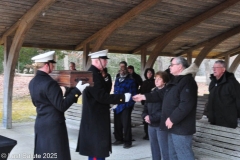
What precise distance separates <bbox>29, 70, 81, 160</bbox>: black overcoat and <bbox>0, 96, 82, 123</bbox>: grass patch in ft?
18.7

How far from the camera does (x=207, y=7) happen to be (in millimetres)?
7895

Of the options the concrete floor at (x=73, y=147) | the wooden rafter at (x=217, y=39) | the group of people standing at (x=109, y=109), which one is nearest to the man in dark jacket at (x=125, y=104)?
the concrete floor at (x=73, y=147)

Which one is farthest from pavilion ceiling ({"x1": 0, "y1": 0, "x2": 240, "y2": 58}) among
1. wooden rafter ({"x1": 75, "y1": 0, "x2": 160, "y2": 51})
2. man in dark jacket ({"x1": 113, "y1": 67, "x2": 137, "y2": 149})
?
man in dark jacket ({"x1": 113, "y1": 67, "x2": 137, "y2": 149})

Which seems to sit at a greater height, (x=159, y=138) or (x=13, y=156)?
(x=159, y=138)

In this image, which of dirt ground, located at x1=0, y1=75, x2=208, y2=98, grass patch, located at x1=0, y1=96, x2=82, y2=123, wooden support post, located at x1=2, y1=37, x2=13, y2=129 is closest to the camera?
wooden support post, located at x1=2, y1=37, x2=13, y2=129

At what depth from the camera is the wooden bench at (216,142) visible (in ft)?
13.6

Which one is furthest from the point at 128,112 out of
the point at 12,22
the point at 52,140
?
the point at 12,22

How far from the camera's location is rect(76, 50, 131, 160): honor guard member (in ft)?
11.7

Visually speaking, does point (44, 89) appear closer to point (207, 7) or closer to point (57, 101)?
point (57, 101)

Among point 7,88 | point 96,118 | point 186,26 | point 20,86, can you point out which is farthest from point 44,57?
point 20,86

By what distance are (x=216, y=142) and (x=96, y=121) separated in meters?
1.80

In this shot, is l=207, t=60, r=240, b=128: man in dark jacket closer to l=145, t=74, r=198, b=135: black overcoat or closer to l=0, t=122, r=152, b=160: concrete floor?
l=145, t=74, r=198, b=135: black overcoat

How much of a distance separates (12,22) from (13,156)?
327cm

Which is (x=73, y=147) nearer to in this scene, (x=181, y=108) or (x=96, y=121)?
(x=96, y=121)
